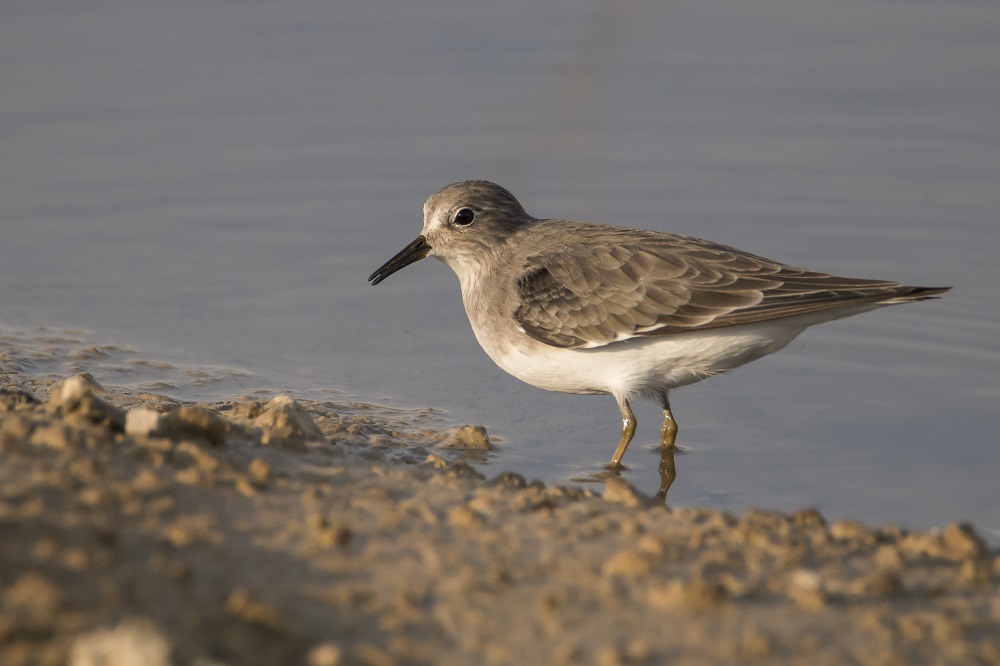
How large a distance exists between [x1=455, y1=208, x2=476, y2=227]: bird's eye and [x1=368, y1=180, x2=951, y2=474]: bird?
37 cm

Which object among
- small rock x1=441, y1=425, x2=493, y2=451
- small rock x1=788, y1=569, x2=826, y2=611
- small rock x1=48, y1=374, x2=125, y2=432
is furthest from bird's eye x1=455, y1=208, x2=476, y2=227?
small rock x1=788, y1=569, x2=826, y2=611

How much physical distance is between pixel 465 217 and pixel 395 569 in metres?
3.97

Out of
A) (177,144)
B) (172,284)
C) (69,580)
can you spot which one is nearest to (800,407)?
(172,284)

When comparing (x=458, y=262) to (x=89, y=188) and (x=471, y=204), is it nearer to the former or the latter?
(x=471, y=204)

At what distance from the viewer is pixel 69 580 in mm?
3637

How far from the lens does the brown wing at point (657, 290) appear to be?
6.74 m

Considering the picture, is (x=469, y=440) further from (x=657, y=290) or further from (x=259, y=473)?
(x=259, y=473)

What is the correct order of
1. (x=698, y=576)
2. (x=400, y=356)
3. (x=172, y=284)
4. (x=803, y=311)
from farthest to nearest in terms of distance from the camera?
(x=172, y=284), (x=400, y=356), (x=803, y=311), (x=698, y=576)

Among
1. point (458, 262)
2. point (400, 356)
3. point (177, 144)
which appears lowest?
point (400, 356)

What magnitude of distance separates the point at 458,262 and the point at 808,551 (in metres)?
3.69

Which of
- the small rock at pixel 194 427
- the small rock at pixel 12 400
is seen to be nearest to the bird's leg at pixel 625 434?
the small rock at pixel 194 427

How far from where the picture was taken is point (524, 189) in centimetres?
1103

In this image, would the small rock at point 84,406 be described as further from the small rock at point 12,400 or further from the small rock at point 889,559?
the small rock at point 889,559

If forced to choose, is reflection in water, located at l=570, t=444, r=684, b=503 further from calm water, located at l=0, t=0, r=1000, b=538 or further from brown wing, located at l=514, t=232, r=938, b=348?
brown wing, located at l=514, t=232, r=938, b=348
